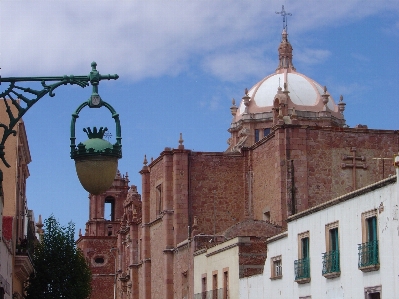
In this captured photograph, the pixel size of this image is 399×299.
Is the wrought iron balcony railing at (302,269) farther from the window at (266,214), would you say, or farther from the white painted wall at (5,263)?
the window at (266,214)

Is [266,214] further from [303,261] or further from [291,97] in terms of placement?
[291,97]

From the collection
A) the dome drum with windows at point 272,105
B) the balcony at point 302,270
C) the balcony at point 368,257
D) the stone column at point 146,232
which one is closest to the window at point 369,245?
the balcony at point 368,257

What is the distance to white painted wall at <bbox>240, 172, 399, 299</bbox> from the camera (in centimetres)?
2103

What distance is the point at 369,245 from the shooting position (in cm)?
2222

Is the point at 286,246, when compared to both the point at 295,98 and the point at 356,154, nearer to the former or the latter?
the point at 356,154

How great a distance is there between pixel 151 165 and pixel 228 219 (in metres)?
7.49

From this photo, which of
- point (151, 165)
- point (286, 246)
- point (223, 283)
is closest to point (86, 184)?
point (286, 246)

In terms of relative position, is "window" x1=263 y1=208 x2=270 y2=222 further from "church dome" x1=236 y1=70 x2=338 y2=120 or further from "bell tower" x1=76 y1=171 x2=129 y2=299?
"bell tower" x1=76 y1=171 x2=129 y2=299

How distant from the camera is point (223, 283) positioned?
34688 millimetres

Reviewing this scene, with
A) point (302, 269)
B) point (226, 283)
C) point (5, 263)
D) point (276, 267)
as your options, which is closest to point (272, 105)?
point (226, 283)

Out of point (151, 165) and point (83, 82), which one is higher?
point (151, 165)

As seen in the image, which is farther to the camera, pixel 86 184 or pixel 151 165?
pixel 151 165

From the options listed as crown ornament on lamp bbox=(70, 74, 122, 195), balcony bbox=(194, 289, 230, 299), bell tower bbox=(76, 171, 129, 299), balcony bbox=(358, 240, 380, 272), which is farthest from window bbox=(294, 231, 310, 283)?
bell tower bbox=(76, 171, 129, 299)

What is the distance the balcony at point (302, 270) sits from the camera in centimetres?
2645
